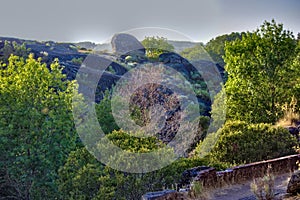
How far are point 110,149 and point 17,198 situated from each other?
4823 millimetres

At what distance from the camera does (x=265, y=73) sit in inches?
614

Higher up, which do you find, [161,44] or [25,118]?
[161,44]

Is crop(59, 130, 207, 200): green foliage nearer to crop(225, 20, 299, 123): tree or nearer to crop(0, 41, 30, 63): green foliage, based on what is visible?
crop(225, 20, 299, 123): tree

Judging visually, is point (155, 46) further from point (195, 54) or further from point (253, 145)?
point (253, 145)

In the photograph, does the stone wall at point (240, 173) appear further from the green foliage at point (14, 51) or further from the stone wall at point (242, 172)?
the green foliage at point (14, 51)

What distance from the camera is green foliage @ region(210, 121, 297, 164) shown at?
10.4 meters

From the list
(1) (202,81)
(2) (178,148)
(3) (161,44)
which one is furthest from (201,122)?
(3) (161,44)

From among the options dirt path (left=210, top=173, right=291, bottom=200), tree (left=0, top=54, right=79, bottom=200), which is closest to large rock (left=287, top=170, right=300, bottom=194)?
dirt path (left=210, top=173, right=291, bottom=200)

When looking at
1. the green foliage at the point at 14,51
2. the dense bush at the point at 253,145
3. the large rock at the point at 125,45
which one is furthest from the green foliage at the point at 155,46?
the dense bush at the point at 253,145

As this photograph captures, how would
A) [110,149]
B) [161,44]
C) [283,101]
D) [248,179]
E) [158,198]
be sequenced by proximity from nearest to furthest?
1. [158,198]
2. [248,179]
3. [110,149]
4. [283,101]
5. [161,44]

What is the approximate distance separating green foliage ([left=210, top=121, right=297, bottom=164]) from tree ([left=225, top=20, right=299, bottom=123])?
4576mm

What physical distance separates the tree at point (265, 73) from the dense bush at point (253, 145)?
15.0 ft

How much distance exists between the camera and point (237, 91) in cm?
1598

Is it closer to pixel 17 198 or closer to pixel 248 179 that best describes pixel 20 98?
pixel 17 198
